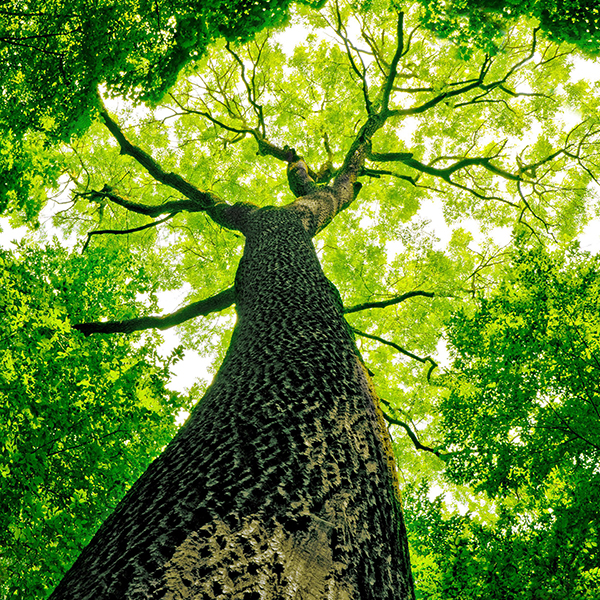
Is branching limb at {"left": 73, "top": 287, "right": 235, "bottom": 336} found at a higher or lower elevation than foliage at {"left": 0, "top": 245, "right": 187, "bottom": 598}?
higher

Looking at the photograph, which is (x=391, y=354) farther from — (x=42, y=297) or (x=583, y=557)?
(x=42, y=297)

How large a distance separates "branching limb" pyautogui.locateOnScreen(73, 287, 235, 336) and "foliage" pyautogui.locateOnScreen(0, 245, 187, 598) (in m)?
A: 0.22

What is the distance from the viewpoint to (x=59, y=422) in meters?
4.08

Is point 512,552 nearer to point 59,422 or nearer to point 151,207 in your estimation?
point 59,422

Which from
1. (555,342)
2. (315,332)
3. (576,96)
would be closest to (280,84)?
(576,96)

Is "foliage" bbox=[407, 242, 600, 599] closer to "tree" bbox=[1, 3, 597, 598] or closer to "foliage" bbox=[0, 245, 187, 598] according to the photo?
"tree" bbox=[1, 3, 597, 598]

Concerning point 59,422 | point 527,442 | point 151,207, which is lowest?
point 59,422

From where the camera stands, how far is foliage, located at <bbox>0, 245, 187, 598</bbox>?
3672mm

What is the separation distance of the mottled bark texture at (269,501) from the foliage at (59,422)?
105 inches

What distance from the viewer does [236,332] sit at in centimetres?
335

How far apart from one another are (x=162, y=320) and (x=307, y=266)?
3281 mm

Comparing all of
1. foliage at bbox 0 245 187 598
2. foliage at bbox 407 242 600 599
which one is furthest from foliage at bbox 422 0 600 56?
foliage at bbox 0 245 187 598

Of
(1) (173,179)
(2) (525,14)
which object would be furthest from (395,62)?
(1) (173,179)

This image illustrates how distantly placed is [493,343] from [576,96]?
8417mm
